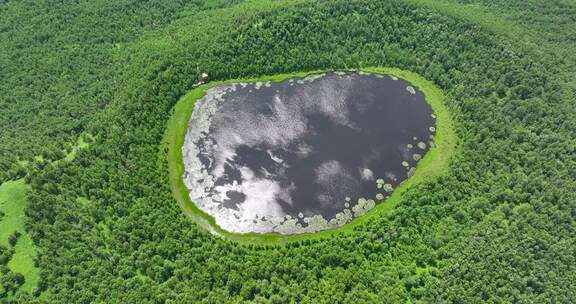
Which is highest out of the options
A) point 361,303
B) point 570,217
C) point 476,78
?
point 476,78

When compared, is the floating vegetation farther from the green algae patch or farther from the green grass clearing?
the green grass clearing

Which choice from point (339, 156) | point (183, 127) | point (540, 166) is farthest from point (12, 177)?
point (540, 166)

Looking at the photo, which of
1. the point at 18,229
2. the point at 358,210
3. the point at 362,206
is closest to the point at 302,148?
the point at 362,206

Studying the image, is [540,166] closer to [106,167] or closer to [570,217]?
[570,217]

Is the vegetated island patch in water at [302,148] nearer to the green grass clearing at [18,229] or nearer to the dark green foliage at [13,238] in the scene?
the green grass clearing at [18,229]

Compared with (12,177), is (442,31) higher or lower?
higher

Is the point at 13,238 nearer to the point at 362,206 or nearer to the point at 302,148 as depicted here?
the point at 302,148

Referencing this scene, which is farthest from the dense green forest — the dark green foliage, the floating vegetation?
the floating vegetation

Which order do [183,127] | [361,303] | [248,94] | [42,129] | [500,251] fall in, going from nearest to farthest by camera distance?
[361,303] < [500,251] < [42,129] < [183,127] < [248,94]

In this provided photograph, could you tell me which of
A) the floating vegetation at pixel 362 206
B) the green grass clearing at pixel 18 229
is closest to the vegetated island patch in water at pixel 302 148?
the floating vegetation at pixel 362 206
